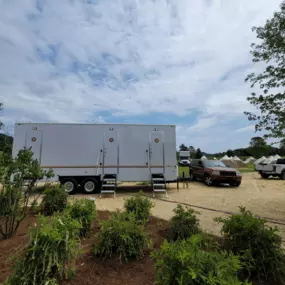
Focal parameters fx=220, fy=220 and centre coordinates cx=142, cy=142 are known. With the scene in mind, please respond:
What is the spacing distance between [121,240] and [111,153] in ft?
24.3

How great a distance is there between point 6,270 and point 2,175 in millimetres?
1670

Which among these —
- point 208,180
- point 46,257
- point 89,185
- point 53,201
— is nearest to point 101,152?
point 89,185

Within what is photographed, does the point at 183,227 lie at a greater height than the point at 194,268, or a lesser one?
lesser

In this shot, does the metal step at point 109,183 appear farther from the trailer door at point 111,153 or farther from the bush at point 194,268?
the bush at point 194,268

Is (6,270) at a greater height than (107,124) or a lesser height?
lesser

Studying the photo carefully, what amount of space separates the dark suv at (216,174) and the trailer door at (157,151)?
4210 millimetres

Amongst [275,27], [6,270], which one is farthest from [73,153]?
[275,27]

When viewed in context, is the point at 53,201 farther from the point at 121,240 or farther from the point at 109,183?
the point at 109,183

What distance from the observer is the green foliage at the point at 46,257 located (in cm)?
224

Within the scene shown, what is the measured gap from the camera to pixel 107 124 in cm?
1054

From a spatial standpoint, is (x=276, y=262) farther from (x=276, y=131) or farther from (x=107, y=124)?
(x=107, y=124)

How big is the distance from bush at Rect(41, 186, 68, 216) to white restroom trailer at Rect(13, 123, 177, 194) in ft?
14.9

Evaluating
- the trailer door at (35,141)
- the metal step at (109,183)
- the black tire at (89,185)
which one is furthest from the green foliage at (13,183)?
the trailer door at (35,141)

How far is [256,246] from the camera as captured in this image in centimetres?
275
